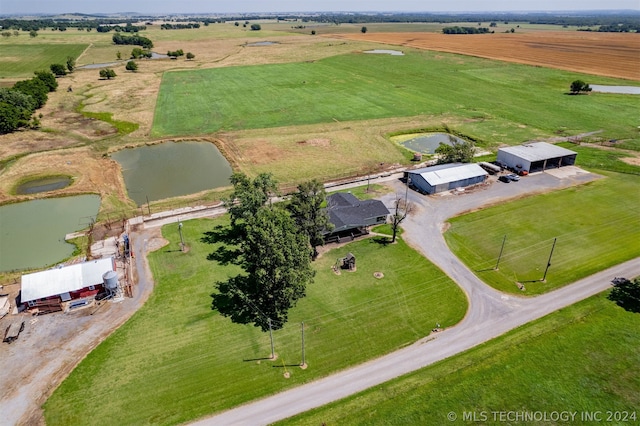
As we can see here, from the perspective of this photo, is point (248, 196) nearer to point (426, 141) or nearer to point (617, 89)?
point (426, 141)

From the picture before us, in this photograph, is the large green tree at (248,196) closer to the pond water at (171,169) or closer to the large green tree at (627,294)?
the pond water at (171,169)

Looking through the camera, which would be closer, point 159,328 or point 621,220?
point 159,328

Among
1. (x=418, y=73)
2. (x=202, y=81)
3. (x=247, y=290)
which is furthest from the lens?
(x=418, y=73)

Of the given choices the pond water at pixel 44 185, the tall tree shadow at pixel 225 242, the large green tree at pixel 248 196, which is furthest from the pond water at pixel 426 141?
the pond water at pixel 44 185

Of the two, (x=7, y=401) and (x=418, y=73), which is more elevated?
(x=418, y=73)

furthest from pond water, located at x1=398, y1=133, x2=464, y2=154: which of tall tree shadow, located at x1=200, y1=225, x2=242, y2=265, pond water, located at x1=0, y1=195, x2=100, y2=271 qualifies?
pond water, located at x1=0, y1=195, x2=100, y2=271

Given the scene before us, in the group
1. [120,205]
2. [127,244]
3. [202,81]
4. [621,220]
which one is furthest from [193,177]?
[202,81]

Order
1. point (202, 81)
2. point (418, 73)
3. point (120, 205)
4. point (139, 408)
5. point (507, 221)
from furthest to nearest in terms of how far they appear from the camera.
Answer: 1. point (418, 73)
2. point (202, 81)
3. point (120, 205)
4. point (507, 221)
5. point (139, 408)

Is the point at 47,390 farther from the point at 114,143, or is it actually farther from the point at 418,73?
the point at 418,73
